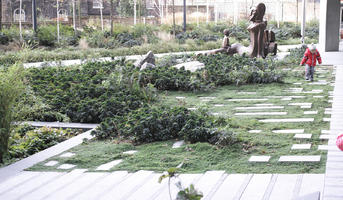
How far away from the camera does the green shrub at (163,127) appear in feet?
18.5

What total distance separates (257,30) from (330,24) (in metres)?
6.83

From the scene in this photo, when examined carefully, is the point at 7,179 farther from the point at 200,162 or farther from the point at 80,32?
the point at 80,32

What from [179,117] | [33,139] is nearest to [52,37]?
[33,139]

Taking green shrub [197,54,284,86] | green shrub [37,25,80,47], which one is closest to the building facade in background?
green shrub [37,25,80,47]

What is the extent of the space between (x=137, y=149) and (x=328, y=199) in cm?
300

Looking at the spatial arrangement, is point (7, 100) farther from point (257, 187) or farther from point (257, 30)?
point (257, 30)

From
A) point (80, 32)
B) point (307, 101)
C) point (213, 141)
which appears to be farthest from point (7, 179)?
A: point (80, 32)

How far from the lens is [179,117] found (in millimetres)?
6070

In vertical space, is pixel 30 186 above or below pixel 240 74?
below

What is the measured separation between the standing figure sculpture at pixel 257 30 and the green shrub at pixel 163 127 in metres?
8.33

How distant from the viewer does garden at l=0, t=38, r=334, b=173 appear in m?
4.95

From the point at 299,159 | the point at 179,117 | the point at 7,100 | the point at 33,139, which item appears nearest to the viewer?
the point at 299,159

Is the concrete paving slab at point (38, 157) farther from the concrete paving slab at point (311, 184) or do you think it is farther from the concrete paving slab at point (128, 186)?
the concrete paving slab at point (311, 184)

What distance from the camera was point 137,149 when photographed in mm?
5520
